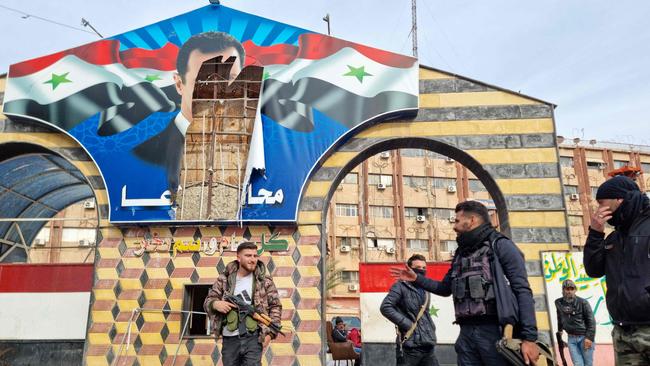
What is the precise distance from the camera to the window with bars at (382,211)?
36.1 meters

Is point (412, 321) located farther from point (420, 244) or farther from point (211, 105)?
point (420, 244)

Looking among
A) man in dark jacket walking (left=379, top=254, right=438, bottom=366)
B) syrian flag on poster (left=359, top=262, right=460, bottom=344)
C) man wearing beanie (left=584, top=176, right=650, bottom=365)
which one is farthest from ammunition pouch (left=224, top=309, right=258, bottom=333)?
syrian flag on poster (left=359, top=262, right=460, bottom=344)

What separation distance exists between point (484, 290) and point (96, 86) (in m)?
9.92

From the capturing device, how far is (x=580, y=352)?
8.00 meters

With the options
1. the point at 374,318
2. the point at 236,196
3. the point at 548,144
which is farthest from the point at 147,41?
the point at 548,144

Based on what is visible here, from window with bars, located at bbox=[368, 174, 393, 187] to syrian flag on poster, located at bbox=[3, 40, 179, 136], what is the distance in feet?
87.4

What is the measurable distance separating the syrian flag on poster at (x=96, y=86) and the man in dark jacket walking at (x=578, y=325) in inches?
330

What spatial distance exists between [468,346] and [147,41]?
9.87m

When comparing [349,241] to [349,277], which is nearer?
[349,277]

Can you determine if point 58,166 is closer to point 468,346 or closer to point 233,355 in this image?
point 233,355

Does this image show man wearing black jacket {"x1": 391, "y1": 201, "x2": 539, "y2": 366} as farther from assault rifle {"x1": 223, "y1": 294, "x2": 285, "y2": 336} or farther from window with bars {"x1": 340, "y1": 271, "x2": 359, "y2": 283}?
window with bars {"x1": 340, "y1": 271, "x2": 359, "y2": 283}

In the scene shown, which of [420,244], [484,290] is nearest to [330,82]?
[484,290]

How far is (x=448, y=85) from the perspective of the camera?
10.8 metres

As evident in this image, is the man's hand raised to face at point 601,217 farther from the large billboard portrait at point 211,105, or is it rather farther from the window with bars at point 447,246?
the window with bars at point 447,246
